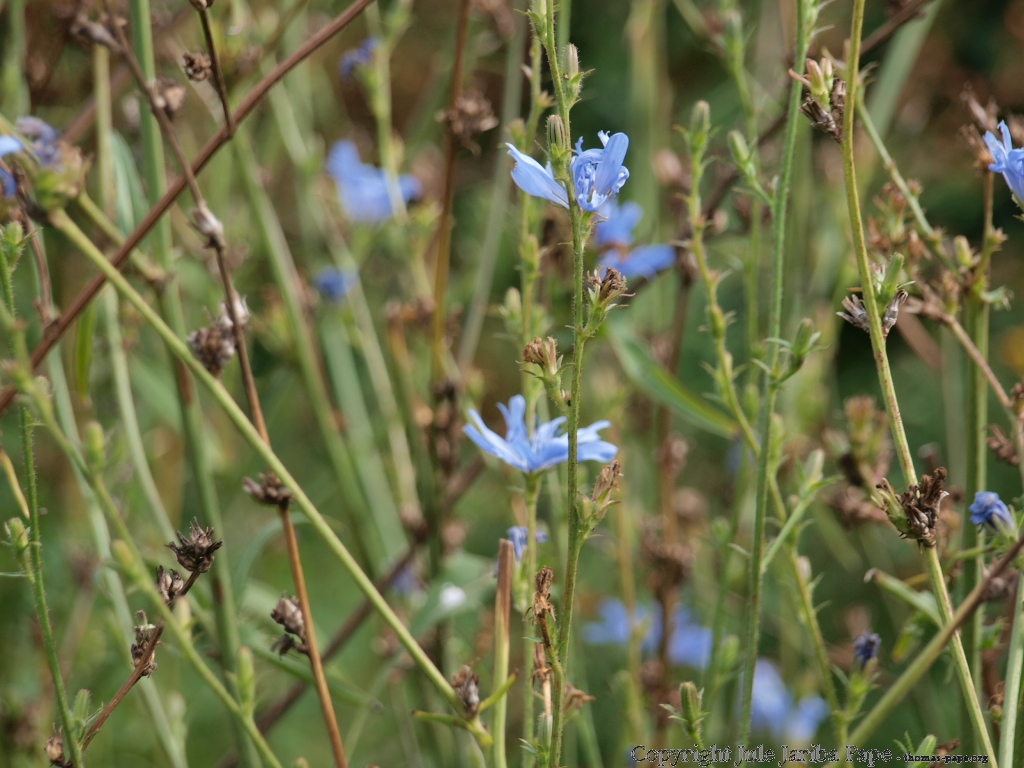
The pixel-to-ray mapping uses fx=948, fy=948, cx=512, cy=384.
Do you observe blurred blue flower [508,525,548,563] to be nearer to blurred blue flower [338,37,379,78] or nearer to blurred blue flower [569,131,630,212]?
blurred blue flower [569,131,630,212]

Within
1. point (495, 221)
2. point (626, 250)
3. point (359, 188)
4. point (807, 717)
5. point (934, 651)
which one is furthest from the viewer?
point (359, 188)

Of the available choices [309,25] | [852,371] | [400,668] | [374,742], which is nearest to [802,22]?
[400,668]

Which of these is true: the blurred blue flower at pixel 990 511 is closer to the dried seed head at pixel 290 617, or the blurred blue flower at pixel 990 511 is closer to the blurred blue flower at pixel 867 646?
the blurred blue flower at pixel 867 646

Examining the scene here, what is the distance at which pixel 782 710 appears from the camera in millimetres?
1536

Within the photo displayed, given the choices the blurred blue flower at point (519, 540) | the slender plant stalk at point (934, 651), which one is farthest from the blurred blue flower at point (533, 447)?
the slender plant stalk at point (934, 651)

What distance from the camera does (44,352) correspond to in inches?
30.9

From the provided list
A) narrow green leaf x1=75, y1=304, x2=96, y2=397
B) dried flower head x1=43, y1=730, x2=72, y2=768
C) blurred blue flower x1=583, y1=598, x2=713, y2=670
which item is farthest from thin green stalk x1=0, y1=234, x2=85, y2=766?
blurred blue flower x1=583, y1=598, x2=713, y2=670

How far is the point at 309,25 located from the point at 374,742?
1308mm

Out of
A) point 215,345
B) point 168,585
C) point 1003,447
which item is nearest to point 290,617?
point 168,585

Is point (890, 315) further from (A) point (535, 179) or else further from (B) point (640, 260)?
(B) point (640, 260)

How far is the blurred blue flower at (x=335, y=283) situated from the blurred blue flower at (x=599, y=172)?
0.78 metres

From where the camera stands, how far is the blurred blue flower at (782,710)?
1340 mm

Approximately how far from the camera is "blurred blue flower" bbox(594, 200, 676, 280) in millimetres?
1131

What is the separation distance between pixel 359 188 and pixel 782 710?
3.56 ft
